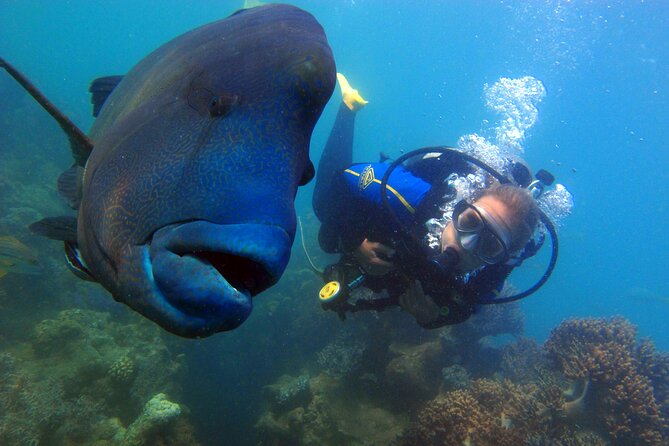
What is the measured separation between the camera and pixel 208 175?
3.27 ft

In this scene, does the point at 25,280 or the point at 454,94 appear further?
the point at 454,94

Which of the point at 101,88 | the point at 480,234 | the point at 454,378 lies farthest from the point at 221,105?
the point at 454,378

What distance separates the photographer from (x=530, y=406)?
19.3 ft

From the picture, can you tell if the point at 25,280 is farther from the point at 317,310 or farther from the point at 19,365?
the point at 317,310

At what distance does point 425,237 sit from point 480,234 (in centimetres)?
72

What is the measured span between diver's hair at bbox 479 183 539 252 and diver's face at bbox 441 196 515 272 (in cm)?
6

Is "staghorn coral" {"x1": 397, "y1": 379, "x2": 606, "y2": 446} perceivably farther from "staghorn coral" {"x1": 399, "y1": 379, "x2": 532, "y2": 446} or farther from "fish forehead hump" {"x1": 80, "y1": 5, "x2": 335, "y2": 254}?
"fish forehead hump" {"x1": 80, "y1": 5, "x2": 335, "y2": 254}

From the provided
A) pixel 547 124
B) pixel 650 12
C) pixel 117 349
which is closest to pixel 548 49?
pixel 650 12

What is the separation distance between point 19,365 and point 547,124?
358 ft

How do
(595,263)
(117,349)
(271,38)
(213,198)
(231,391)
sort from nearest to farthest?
(213,198) → (271,38) → (117,349) → (231,391) → (595,263)

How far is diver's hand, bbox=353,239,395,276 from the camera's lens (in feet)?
15.2

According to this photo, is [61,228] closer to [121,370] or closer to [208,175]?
[208,175]

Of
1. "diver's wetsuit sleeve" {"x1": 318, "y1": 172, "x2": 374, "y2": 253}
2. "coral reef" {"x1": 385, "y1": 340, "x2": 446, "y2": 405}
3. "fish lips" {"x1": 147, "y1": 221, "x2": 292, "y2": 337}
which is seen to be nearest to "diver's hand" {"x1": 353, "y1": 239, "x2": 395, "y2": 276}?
"diver's wetsuit sleeve" {"x1": 318, "y1": 172, "x2": 374, "y2": 253}

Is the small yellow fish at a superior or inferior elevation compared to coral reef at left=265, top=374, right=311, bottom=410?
inferior
